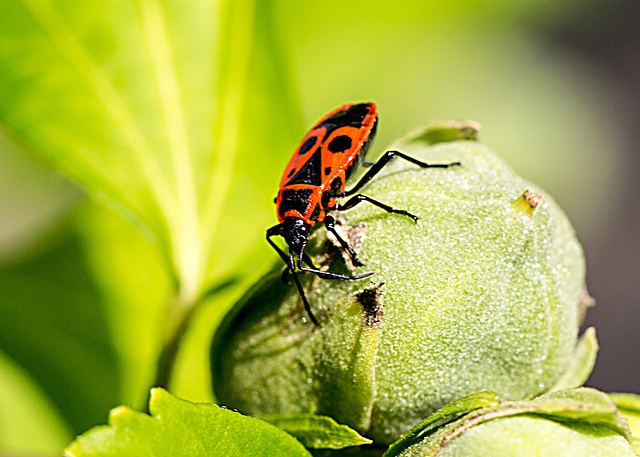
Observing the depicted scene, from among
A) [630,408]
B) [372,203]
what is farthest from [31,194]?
[630,408]

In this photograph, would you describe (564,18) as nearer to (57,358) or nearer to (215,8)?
(215,8)

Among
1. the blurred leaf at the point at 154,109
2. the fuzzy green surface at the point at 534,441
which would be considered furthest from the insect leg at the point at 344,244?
the blurred leaf at the point at 154,109

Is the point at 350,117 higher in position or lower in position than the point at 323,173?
higher

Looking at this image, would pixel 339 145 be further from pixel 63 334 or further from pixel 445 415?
pixel 63 334

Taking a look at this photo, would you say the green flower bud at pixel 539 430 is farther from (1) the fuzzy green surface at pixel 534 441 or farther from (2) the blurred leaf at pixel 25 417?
(2) the blurred leaf at pixel 25 417

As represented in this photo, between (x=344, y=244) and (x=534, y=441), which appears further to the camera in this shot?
(x=344, y=244)

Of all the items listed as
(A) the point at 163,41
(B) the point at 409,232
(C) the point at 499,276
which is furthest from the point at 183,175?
(C) the point at 499,276

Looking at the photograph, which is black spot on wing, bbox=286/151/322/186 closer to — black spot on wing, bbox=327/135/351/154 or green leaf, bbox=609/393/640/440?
black spot on wing, bbox=327/135/351/154
